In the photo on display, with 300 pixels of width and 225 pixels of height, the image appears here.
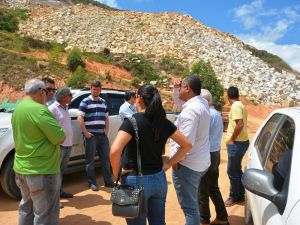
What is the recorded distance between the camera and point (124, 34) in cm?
4925

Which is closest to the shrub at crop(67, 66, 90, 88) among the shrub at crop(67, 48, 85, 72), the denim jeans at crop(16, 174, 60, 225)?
the shrub at crop(67, 48, 85, 72)

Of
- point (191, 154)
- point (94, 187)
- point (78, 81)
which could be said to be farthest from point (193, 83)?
point (78, 81)

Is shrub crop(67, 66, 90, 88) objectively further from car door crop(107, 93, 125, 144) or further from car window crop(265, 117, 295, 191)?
car window crop(265, 117, 295, 191)

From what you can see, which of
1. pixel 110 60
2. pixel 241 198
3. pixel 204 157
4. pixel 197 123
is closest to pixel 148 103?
pixel 197 123

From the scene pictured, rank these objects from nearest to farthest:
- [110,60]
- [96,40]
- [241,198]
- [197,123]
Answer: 1. [197,123]
2. [241,198]
3. [110,60]
4. [96,40]

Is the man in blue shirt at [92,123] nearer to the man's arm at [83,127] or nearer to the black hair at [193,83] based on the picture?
the man's arm at [83,127]

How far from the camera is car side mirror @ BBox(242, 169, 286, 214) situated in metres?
2.42

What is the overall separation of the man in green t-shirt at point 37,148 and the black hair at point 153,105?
1.17 metres

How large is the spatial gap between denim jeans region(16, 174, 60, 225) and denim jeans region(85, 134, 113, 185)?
2507 mm

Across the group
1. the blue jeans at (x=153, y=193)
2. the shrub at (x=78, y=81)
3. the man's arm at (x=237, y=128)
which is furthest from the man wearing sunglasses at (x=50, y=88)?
the shrub at (x=78, y=81)

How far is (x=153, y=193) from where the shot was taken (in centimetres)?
330

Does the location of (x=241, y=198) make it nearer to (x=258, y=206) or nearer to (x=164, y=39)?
(x=258, y=206)

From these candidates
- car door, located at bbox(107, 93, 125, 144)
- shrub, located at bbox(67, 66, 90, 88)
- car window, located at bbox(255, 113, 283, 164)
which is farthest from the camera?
shrub, located at bbox(67, 66, 90, 88)

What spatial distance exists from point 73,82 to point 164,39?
26975mm
